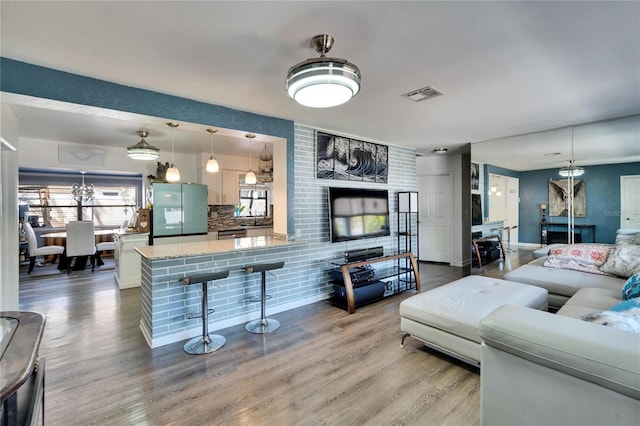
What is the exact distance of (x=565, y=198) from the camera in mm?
4141

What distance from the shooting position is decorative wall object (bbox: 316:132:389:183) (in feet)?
13.5

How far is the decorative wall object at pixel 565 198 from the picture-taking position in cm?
397

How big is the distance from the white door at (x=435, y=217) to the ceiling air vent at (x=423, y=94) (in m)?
3.89

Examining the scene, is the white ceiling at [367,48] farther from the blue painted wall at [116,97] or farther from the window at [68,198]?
the window at [68,198]

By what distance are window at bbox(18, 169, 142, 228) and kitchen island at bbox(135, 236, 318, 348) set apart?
536cm

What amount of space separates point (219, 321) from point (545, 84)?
13.3 ft

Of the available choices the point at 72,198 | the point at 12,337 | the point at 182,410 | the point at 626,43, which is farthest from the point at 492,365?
the point at 72,198

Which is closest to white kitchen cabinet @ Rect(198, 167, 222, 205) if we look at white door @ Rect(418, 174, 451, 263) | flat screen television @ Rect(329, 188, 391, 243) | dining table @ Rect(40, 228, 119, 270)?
dining table @ Rect(40, 228, 119, 270)

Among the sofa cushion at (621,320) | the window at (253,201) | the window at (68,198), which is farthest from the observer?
the window at (253,201)

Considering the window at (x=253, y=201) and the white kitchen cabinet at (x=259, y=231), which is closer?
the white kitchen cabinet at (x=259, y=231)

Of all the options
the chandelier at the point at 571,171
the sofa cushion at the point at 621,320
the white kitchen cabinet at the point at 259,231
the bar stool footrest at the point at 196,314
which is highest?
the chandelier at the point at 571,171

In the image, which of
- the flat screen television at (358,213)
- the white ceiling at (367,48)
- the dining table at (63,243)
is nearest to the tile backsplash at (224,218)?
the dining table at (63,243)

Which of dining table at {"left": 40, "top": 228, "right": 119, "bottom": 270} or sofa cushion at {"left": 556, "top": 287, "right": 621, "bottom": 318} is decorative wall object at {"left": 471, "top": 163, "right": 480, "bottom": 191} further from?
dining table at {"left": 40, "top": 228, "right": 119, "bottom": 270}

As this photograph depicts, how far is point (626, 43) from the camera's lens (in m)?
1.92
